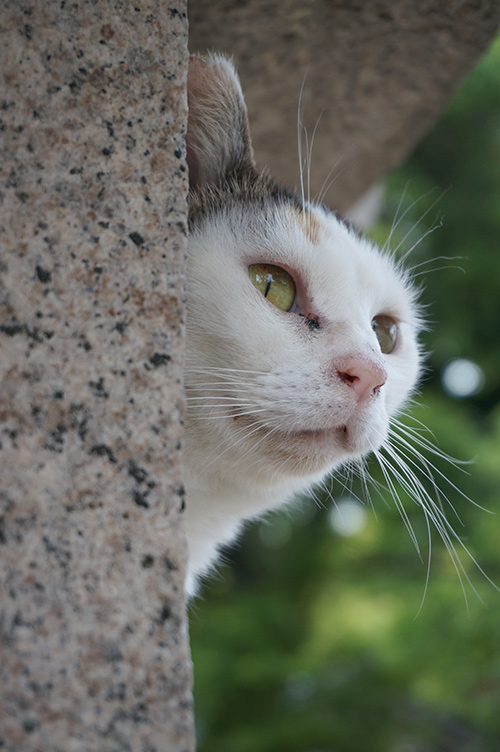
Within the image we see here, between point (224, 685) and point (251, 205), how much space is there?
1370 mm

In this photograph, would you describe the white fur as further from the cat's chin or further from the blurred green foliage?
the blurred green foliage

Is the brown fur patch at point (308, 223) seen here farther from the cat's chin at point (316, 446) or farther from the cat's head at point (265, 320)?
the cat's chin at point (316, 446)

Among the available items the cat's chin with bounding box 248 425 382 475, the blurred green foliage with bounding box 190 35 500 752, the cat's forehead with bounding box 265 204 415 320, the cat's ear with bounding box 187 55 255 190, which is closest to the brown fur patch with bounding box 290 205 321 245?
the cat's forehead with bounding box 265 204 415 320

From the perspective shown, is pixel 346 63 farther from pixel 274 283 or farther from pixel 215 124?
pixel 274 283

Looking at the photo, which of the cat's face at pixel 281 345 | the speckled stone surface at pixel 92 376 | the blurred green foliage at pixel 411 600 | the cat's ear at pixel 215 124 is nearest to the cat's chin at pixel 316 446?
the cat's face at pixel 281 345

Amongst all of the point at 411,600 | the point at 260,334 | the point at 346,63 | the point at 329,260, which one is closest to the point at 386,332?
the point at 329,260

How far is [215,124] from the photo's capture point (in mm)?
822

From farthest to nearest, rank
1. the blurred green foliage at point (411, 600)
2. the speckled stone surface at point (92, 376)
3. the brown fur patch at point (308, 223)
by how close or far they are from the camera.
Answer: the blurred green foliage at point (411, 600) < the brown fur patch at point (308, 223) < the speckled stone surface at point (92, 376)

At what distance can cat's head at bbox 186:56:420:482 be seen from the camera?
2.37ft

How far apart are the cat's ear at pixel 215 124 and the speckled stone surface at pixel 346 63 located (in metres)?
0.16

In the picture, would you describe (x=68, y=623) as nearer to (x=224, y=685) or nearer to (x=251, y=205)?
(x=251, y=205)

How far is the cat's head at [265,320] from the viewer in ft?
2.37

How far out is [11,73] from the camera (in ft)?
1.80

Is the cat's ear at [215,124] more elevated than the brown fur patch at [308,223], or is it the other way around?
the cat's ear at [215,124]
